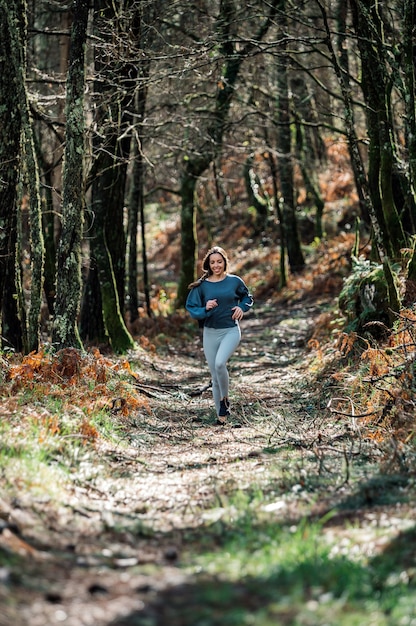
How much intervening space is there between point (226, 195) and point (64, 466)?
3173cm

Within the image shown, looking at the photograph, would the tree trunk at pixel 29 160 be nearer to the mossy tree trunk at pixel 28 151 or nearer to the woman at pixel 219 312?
the mossy tree trunk at pixel 28 151

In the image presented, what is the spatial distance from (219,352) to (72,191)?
304 cm

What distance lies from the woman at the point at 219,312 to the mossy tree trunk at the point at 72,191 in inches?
71.3

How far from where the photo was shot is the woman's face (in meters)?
9.23

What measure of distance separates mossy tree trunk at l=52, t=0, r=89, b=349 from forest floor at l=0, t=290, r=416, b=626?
1909 mm

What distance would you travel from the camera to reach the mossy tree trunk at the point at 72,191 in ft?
32.6

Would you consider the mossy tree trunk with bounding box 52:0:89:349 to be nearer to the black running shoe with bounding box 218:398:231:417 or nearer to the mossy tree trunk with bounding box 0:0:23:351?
the mossy tree trunk with bounding box 0:0:23:351

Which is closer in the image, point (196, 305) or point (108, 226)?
point (196, 305)

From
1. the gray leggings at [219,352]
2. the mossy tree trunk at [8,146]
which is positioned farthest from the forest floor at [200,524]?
the mossy tree trunk at [8,146]

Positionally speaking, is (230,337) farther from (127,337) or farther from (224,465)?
(127,337)

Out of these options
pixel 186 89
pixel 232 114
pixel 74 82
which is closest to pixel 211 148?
pixel 186 89

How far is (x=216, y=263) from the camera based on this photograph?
9.23m

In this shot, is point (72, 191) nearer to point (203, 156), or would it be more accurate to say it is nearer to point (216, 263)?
point (216, 263)

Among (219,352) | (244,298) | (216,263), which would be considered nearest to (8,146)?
(216,263)
